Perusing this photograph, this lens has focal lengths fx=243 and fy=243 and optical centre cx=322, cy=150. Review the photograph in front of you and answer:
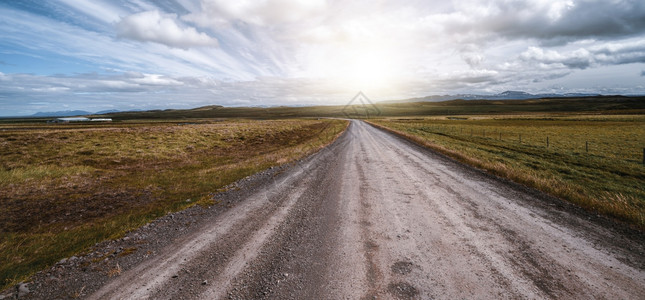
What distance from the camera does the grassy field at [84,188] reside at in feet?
20.8

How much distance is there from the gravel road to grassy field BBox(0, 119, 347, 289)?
147cm

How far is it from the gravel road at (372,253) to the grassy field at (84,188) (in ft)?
4.81

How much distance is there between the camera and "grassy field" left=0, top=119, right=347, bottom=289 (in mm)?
6336

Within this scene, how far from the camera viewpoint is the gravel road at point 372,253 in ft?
13.0

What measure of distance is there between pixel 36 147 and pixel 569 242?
102ft

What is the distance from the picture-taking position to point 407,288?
3.96 meters

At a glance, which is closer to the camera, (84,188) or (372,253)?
(372,253)

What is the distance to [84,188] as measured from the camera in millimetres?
11195

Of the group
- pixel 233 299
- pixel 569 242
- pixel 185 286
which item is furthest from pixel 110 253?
pixel 569 242

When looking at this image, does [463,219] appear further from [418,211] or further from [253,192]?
[253,192]

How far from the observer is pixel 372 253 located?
5023 millimetres

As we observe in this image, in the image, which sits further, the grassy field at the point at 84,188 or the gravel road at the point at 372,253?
the grassy field at the point at 84,188

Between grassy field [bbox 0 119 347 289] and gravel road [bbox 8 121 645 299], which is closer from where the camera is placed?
gravel road [bbox 8 121 645 299]

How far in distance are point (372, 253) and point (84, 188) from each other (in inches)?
532
